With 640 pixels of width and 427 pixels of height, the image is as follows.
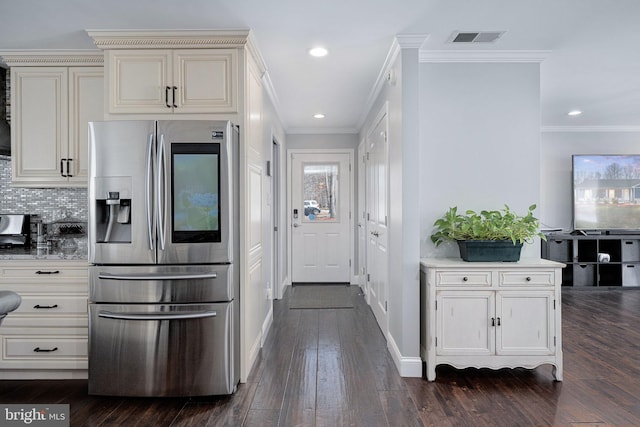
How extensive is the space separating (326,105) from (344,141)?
1470 mm

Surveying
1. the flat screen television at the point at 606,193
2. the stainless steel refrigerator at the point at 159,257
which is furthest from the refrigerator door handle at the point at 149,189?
the flat screen television at the point at 606,193

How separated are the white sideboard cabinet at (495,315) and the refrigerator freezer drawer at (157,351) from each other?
1.47 metres

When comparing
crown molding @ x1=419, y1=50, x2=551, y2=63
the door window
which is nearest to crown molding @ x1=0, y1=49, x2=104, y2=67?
crown molding @ x1=419, y1=50, x2=551, y2=63

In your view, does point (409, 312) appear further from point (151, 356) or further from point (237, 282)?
point (151, 356)

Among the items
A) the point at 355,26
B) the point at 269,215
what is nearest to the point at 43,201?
the point at 269,215

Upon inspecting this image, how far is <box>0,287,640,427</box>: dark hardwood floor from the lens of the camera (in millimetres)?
2227

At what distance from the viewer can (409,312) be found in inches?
111

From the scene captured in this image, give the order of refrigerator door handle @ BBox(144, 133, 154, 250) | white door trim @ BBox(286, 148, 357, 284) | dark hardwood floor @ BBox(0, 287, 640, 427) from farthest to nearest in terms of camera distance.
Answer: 1. white door trim @ BBox(286, 148, 357, 284)
2. refrigerator door handle @ BBox(144, 133, 154, 250)
3. dark hardwood floor @ BBox(0, 287, 640, 427)

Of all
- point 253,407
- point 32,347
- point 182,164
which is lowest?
point 253,407

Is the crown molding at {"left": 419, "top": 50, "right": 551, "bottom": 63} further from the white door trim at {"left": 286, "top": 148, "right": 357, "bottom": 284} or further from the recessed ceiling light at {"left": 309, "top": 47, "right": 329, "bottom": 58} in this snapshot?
the white door trim at {"left": 286, "top": 148, "right": 357, "bottom": 284}

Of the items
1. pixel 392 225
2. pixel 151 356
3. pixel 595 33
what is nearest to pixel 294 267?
pixel 392 225

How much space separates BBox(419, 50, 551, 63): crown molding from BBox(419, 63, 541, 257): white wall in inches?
1.6

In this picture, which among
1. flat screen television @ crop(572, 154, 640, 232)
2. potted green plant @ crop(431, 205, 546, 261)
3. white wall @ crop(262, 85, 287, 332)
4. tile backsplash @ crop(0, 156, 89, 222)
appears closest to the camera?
potted green plant @ crop(431, 205, 546, 261)
